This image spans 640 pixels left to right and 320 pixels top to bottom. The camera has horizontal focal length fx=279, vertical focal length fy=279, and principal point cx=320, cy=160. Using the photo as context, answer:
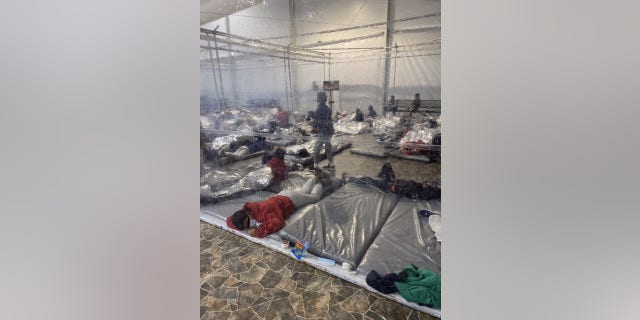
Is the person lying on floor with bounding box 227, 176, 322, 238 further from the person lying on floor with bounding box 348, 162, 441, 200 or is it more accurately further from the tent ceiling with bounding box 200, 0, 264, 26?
the tent ceiling with bounding box 200, 0, 264, 26

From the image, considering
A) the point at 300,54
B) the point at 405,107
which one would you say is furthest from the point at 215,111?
the point at 405,107

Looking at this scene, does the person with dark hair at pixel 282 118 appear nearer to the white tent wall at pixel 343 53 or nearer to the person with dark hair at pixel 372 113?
the white tent wall at pixel 343 53

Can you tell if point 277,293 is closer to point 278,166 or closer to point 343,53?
point 278,166

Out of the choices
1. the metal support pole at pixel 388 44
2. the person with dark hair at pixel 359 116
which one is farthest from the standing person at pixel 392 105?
the person with dark hair at pixel 359 116

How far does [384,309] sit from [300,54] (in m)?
1.55

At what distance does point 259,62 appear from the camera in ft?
6.50

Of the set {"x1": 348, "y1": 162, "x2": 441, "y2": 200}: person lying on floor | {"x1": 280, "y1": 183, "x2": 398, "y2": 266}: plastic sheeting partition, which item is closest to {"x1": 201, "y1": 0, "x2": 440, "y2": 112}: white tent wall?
{"x1": 348, "y1": 162, "x2": 441, "y2": 200}: person lying on floor

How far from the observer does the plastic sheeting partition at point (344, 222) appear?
1560 millimetres

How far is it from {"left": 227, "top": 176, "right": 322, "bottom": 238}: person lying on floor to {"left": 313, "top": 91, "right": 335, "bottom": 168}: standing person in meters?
0.21

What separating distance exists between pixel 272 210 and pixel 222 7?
1416mm

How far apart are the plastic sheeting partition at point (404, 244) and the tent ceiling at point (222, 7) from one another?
5.54ft
